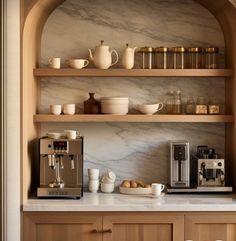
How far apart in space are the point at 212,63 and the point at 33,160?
1.50m

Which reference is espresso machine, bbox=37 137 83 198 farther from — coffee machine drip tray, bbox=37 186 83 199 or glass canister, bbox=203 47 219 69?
glass canister, bbox=203 47 219 69

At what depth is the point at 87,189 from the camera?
3988mm

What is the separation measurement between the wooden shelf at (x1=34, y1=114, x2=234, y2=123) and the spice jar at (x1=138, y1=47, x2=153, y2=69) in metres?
0.42

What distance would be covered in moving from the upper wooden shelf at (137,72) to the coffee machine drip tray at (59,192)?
81 cm

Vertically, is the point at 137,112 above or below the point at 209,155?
above

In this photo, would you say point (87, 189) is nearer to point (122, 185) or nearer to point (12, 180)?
point (122, 185)

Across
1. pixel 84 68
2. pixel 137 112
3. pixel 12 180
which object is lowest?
pixel 12 180

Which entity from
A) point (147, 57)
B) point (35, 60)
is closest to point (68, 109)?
point (35, 60)

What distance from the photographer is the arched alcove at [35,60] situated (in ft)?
11.4

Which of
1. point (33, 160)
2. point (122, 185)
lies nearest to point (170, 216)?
point (122, 185)

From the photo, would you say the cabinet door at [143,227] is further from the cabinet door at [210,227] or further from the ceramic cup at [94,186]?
the ceramic cup at [94,186]

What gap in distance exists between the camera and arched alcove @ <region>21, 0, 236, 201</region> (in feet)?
11.4

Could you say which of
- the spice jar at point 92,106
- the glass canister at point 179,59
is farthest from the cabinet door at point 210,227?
the glass canister at point 179,59

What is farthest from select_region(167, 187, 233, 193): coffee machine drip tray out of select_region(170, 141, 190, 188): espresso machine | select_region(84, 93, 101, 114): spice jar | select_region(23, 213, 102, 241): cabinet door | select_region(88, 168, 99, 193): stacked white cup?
select_region(84, 93, 101, 114): spice jar
